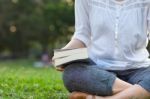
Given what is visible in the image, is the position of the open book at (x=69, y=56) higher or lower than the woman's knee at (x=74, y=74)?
higher

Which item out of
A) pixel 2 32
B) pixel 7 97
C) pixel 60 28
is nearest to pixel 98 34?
pixel 7 97

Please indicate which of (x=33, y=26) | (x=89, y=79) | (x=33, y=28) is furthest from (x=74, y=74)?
(x=33, y=28)

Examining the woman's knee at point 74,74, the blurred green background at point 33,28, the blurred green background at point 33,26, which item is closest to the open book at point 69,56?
the woman's knee at point 74,74

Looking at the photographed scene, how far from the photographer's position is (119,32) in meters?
4.44

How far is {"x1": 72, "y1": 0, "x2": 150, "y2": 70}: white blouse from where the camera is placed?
4.43 metres

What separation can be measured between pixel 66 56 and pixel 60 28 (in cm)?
2162

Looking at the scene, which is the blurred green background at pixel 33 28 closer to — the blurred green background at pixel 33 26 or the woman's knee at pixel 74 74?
the blurred green background at pixel 33 26

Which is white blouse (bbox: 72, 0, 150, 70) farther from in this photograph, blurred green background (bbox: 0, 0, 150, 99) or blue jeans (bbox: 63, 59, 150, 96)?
blurred green background (bbox: 0, 0, 150, 99)

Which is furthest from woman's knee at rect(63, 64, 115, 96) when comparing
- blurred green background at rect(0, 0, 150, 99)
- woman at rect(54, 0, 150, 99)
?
blurred green background at rect(0, 0, 150, 99)

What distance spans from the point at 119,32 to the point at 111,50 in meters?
0.17

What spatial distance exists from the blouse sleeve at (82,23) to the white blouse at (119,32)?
3cm

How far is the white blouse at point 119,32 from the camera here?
443 centimetres

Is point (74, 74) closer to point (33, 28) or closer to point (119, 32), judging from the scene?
point (119, 32)

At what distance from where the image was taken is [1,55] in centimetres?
3042
